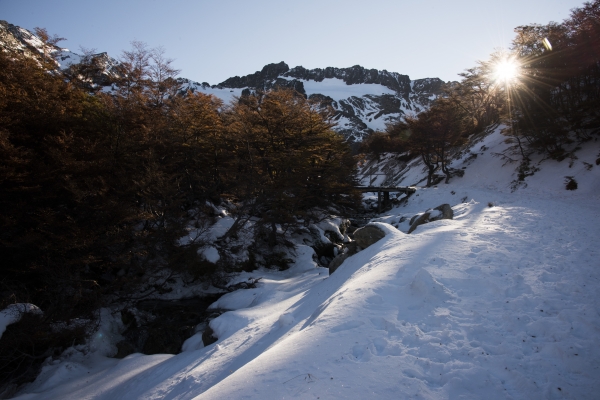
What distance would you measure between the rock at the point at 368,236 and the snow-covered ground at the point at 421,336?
2.28 feet

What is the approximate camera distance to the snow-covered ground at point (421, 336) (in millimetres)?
3145

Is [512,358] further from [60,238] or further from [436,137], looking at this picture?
[436,137]

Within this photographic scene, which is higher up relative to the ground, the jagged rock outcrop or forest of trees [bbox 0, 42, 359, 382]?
the jagged rock outcrop

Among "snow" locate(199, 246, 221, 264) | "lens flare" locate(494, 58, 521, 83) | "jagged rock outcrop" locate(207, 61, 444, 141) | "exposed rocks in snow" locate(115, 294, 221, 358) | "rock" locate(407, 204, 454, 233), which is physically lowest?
"exposed rocks in snow" locate(115, 294, 221, 358)

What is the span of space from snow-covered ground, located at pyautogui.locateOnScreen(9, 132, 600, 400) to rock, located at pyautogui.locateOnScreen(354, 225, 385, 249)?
696mm

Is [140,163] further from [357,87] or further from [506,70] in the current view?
[357,87]

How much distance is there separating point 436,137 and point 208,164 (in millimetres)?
19283

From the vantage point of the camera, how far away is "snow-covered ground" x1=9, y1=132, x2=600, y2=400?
3145 mm

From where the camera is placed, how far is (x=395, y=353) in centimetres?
350

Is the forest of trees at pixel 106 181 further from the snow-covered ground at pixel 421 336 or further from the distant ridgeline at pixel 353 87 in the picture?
the distant ridgeline at pixel 353 87

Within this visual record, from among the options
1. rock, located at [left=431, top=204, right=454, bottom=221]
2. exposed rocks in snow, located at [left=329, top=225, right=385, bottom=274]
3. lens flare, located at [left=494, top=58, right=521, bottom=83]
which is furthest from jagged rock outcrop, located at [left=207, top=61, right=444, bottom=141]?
exposed rocks in snow, located at [left=329, top=225, right=385, bottom=274]

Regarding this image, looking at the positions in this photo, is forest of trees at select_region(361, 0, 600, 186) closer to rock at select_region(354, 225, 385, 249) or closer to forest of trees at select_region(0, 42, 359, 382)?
forest of trees at select_region(0, 42, 359, 382)

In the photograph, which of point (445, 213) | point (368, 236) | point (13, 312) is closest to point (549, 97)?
point (445, 213)

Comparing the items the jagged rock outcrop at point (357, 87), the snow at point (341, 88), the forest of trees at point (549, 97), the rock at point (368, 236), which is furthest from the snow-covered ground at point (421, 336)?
the snow at point (341, 88)
